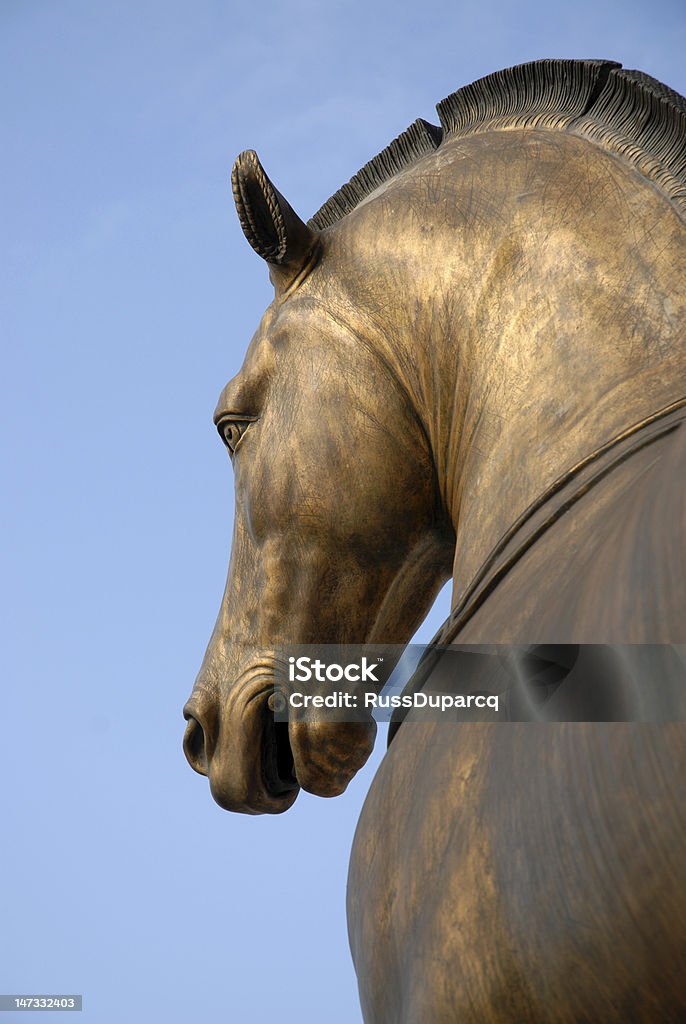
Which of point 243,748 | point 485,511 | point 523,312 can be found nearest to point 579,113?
point 523,312

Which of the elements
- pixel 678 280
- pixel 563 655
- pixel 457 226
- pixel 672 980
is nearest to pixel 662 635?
pixel 563 655

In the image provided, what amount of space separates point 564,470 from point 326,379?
0.33m

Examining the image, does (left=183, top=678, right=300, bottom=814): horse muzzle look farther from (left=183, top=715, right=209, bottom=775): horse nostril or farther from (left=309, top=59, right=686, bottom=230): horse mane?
(left=309, top=59, right=686, bottom=230): horse mane

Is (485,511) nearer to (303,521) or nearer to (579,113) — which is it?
(303,521)

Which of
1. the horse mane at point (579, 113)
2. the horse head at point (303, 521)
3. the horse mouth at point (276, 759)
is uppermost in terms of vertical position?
the horse mane at point (579, 113)

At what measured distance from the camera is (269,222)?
1.44m

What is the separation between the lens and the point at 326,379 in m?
1.38

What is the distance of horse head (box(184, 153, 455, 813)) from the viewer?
1.37m

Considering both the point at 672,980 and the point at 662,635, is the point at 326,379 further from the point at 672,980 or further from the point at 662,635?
the point at 672,980

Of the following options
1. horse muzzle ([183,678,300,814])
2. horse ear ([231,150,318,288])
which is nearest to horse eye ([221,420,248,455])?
horse ear ([231,150,318,288])

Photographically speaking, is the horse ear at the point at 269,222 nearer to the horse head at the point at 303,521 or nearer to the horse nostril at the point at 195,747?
the horse head at the point at 303,521

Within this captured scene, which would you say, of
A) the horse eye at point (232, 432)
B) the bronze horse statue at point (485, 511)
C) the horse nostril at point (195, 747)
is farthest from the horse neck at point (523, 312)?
the horse nostril at point (195, 747)

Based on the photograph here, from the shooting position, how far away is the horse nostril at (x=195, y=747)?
1538 millimetres

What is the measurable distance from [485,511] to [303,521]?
26cm
